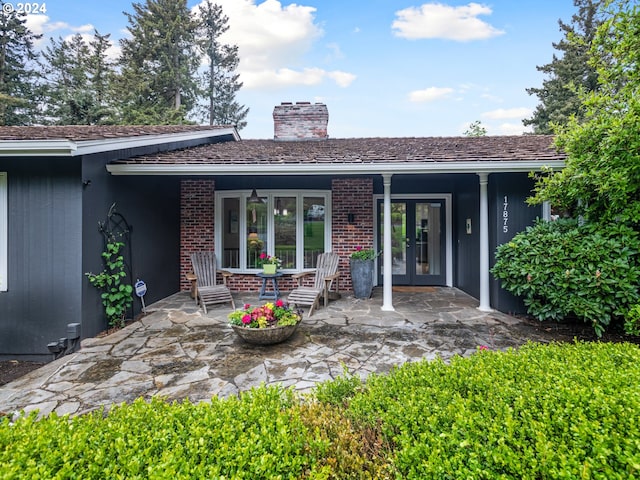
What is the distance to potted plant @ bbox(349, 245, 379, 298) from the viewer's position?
6.24m

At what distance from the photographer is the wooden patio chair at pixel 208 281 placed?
217 inches

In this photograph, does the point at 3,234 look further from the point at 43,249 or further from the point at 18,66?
the point at 18,66

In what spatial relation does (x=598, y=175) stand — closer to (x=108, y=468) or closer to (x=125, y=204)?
(x=108, y=468)

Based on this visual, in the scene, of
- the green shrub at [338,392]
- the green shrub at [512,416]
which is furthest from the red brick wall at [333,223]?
the green shrub at [512,416]

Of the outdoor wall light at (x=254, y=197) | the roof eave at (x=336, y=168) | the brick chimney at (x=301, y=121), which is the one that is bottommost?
the outdoor wall light at (x=254, y=197)

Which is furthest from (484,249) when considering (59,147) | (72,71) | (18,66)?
(18,66)

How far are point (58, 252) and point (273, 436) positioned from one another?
4.33m

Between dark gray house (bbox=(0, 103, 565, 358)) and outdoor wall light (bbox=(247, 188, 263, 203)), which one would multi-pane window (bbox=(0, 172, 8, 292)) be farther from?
outdoor wall light (bbox=(247, 188, 263, 203))

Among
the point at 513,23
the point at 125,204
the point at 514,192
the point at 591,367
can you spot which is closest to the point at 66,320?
the point at 125,204

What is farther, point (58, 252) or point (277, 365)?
point (58, 252)

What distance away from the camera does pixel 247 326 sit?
12.3 ft

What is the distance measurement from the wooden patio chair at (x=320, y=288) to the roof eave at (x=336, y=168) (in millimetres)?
1894

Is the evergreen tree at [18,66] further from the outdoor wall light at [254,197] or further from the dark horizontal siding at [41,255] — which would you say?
the outdoor wall light at [254,197]

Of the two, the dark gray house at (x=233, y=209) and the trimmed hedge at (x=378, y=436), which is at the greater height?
→ the dark gray house at (x=233, y=209)
